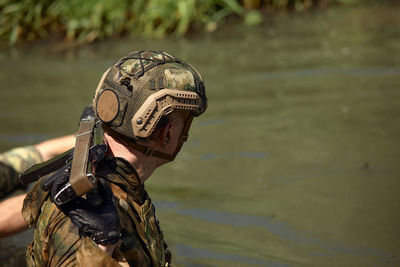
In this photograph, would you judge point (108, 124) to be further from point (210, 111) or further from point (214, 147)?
point (210, 111)

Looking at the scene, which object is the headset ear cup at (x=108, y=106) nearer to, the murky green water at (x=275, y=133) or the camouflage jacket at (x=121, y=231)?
the camouflage jacket at (x=121, y=231)

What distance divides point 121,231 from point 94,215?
196mm

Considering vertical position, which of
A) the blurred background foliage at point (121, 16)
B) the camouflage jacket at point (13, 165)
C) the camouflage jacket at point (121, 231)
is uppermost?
the camouflage jacket at point (121, 231)

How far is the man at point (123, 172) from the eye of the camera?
7.36ft

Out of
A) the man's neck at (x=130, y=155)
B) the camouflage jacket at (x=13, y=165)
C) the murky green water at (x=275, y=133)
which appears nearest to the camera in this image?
the man's neck at (x=130, y=155)

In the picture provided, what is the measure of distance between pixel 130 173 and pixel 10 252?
1797mm

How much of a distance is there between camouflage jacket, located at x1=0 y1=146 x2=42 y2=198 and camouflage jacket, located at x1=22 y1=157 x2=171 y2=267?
165 cm

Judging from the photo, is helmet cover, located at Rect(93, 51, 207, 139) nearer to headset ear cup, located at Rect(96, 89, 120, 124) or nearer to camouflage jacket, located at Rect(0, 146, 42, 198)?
headset ear cup, located at Rect(96, 89, 120, 124)

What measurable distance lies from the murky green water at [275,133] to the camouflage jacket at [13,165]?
33 cm

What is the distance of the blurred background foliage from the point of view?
8562 millimetres

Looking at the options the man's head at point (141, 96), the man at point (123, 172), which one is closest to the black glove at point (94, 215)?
the man at point (123, 172)

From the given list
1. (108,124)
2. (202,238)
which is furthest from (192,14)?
(108,124)

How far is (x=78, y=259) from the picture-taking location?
7.36 ft

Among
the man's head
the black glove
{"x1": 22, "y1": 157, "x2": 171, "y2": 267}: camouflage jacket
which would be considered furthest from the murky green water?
the black glove
